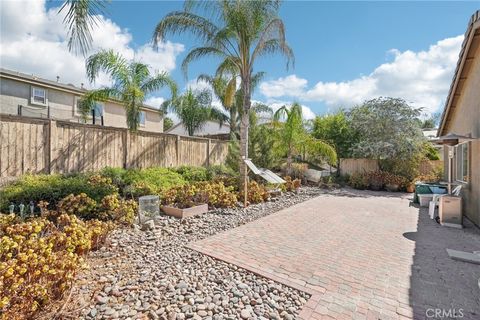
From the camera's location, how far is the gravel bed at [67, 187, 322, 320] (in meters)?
2.72

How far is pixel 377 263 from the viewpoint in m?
4.00

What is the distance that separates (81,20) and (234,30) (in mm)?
6015

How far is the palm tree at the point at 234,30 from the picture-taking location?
8406 millimetres

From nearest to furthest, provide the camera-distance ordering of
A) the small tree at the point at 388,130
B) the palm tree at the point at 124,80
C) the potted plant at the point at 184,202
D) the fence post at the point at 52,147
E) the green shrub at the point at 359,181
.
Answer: the potted plant at the point at 184,202 → the fence post at the point at 52,147 → the palm tree at the point at 124,80 → the small tree at the point at 388,130 → the green shrub at the point at 359,181

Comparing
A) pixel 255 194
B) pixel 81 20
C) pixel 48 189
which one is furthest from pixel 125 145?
pixel 81 20

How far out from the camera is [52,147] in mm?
7332

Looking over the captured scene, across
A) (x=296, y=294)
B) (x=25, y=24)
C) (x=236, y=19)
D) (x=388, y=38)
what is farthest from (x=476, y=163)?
(x=25, y=24)

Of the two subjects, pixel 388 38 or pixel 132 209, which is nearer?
pixel 132 209

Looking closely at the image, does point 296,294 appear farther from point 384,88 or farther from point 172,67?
point 384,88

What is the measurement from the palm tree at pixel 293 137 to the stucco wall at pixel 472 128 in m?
6.26

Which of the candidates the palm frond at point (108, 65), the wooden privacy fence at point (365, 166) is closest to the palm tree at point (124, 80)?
the palm frond at point (108, 65)

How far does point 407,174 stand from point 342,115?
18.8ft

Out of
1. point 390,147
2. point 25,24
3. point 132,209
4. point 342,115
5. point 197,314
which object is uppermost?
point 342,115

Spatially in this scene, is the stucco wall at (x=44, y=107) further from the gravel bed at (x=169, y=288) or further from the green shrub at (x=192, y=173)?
the gravel bed at (x=169, y=288)
